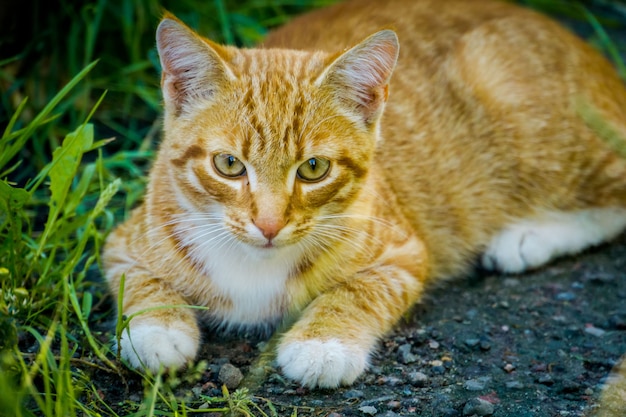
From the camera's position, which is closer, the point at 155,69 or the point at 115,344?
the point at 115,344

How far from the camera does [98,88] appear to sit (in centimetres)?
514

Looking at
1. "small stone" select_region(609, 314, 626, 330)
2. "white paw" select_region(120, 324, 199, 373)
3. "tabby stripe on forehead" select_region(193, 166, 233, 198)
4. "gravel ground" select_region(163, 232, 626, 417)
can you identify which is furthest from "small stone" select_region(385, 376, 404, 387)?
"small stone" select_region(609, 314, 626, 330)

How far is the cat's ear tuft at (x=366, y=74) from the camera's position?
10.2 feet

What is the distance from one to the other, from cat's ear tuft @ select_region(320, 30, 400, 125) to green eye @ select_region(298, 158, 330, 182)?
299mm

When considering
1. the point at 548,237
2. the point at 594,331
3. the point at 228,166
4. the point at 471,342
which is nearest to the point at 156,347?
the point at 228,166

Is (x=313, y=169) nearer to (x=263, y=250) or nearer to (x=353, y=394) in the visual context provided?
(x=263, y=250)

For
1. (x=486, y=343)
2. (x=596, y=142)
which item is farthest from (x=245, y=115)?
(x=596, y=142)

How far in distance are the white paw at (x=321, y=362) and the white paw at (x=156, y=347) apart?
1.21 feet

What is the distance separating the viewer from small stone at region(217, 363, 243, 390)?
300 cm

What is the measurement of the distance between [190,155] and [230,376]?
0.88 meters

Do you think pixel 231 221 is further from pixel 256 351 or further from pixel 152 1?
pixel 152 1

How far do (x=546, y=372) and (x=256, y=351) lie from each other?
3.89ft

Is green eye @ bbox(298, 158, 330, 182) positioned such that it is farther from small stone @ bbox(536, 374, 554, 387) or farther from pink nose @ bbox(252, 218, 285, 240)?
small stone @ bbox(536, 374, 554, 387)

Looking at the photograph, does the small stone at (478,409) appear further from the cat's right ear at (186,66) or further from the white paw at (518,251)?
A: the cat's right ear at (186,66)
